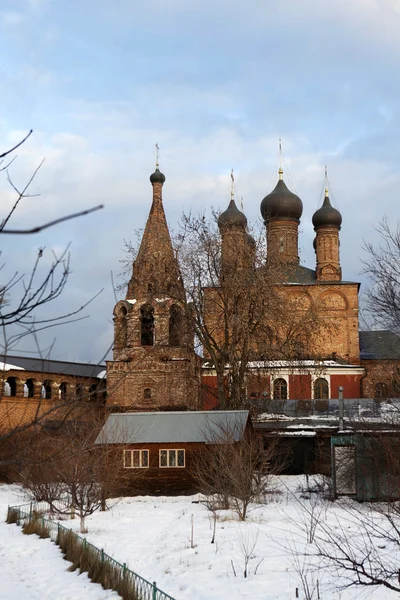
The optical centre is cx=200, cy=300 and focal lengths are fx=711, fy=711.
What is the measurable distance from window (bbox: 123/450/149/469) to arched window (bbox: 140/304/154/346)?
836 centimetres

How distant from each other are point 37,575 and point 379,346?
27293 mm

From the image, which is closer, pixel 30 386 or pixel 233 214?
pixel 30 386

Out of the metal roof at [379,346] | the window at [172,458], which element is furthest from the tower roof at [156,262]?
the metal roof at [379,346]

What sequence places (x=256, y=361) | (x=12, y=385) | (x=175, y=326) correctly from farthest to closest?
(x=12, y=385), (x=175, y=326), (x=256, y=361)

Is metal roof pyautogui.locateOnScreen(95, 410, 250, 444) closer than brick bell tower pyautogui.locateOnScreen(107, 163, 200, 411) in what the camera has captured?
Yes

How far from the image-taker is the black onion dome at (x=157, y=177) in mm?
30453

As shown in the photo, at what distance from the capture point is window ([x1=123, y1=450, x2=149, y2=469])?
20.4m

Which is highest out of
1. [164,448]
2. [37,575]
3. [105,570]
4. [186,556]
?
[164,448]

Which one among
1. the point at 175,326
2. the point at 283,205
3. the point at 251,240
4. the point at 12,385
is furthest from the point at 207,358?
the point at 283,205

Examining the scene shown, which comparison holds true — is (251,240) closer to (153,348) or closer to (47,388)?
(153,348)

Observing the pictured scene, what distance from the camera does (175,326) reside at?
28297mm

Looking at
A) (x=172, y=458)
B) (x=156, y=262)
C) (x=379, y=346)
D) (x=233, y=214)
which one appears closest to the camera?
(x=172, y=458)

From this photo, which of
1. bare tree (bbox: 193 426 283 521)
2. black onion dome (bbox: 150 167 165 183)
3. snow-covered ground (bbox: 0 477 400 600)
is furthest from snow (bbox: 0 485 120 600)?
black onion dome (bbox: 150 167 165 183)

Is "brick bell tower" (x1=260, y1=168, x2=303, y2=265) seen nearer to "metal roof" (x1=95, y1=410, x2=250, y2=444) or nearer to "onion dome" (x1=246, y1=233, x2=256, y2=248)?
"onion dome" (x1=246, y1=233, x2=256, y2=248)
